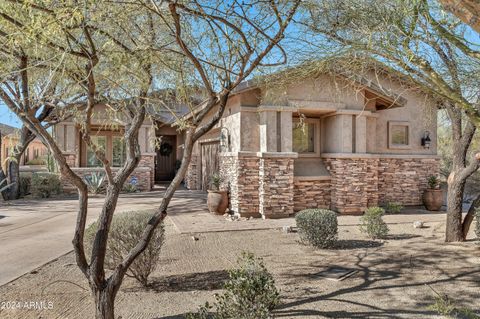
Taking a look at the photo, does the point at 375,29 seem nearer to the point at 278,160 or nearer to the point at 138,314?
the point at 138,314

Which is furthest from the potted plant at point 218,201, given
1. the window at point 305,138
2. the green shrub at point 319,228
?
the green shrub at point 319,228

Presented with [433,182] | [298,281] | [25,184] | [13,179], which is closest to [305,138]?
[433,182]

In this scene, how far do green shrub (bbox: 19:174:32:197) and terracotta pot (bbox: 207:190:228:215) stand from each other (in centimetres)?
1014

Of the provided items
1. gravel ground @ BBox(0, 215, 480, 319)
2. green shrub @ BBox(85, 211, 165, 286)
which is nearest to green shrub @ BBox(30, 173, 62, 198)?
gravel ground @ BBox(0, 215, 480, 319)

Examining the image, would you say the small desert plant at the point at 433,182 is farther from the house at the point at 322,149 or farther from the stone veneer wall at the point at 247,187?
the stone veneer wall at the point at 247,187

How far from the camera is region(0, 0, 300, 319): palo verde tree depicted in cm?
311

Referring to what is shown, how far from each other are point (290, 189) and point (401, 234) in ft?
11.2

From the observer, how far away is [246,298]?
11.2 ft

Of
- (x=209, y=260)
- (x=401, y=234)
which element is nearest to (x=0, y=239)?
(x=209, y=260)

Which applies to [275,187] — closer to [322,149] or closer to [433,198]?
[322,149]

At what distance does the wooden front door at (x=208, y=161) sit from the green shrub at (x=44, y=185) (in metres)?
6.70

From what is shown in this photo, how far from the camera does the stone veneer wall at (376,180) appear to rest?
11195mm

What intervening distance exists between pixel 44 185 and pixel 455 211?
51.4 ft

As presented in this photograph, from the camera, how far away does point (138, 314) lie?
3977 mm
